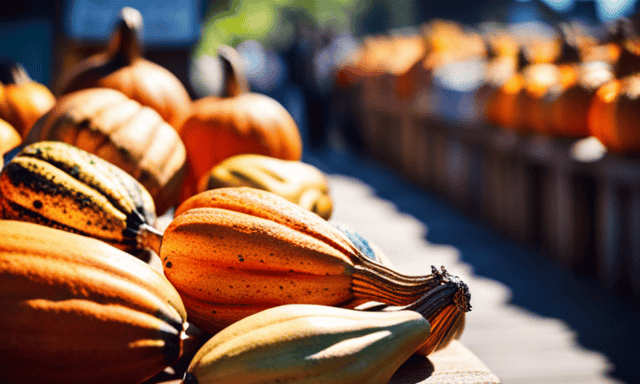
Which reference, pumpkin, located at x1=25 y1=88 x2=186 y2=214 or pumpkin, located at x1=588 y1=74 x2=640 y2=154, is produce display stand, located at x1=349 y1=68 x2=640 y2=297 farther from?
pumpkin, located at x1=25 y1=88 x2=186 y2=214

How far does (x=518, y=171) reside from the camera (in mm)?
6156

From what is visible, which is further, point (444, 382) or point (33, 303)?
point (444, 382)

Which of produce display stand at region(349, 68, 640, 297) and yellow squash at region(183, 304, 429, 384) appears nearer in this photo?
yellow squash at region(183, 304, 429, 384)

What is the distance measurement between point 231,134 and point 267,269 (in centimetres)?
123

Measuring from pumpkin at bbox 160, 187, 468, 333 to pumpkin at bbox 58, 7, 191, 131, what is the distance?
130cm

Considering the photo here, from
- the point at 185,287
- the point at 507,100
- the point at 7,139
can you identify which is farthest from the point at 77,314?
the point at 507,100

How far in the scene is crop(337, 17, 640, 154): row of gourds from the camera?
14.4 ft

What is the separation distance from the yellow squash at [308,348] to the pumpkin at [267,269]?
0.12 m

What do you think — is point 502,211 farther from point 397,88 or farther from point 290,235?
point 290,235

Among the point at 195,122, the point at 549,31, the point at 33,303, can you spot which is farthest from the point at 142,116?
the point at 549,31

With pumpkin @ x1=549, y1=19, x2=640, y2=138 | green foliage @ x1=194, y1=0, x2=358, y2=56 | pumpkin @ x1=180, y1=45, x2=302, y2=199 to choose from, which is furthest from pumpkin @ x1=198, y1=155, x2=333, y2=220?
green foliage @ x1=194, y1=0, x2=358, y2=56

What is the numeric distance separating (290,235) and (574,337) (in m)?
3.17

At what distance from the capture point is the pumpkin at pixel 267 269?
41.1 inches

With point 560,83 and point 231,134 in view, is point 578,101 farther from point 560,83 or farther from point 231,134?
point 231,134
